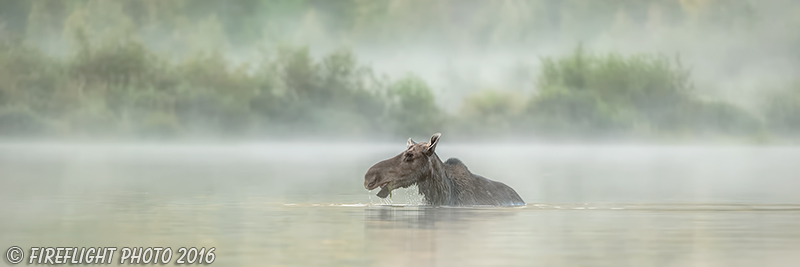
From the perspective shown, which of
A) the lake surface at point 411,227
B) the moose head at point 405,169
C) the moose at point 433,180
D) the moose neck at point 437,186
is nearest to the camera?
the lake surface at point 411,227

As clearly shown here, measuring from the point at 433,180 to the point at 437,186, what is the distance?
0.64ft

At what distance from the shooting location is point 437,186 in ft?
79.8

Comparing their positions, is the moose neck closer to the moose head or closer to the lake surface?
the moose head

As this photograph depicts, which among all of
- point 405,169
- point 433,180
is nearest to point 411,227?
point 405,169

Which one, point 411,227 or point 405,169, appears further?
point 405,169

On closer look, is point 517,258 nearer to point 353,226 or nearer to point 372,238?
point 372,238

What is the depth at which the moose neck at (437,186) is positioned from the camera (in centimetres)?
2406

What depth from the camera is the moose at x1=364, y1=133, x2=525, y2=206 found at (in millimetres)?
23156

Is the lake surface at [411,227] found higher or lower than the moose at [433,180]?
lower

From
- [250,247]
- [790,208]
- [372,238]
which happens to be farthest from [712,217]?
[250,247]

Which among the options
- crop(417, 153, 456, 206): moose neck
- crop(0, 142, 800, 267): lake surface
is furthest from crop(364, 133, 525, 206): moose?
crop(0, 142, 800, 267): lake surface

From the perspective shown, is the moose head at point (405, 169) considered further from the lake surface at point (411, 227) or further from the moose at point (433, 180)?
the lake surface at point (411, 227)

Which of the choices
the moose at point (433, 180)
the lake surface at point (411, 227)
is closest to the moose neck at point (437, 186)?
the moose at point (433, 180)

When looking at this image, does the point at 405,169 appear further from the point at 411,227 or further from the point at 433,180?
the point at 411,227
